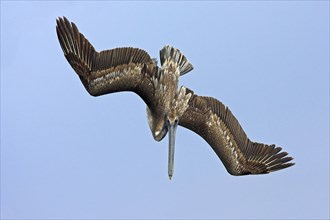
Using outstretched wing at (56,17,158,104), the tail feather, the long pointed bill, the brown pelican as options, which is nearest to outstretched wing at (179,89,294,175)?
the brown pelican

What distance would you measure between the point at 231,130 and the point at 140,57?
293 cm

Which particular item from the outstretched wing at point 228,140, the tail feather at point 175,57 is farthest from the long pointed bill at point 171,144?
the tail feather at point 175,57

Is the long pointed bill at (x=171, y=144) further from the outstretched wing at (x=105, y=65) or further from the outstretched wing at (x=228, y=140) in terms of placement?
the outstretched wing at (x=105, y=65)

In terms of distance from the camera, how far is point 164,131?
20172mm

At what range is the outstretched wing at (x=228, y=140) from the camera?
2070cm

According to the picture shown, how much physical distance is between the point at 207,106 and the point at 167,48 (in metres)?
1.61

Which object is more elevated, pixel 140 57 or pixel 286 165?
pixel 140 57

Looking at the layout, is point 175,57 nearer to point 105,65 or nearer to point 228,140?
point 105,65

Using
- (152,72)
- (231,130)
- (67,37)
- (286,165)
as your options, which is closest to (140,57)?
(152,72)

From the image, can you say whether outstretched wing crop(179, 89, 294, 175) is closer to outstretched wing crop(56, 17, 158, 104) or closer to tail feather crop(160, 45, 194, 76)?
tail feather crop(160, 45, 194, 76)

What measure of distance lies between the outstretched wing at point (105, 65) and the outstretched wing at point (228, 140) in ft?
4.36

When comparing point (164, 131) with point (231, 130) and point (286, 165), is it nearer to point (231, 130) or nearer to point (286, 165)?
point (231, 130)

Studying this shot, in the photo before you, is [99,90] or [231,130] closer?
[99,90]

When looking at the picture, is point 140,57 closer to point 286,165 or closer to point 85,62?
point 85,62
